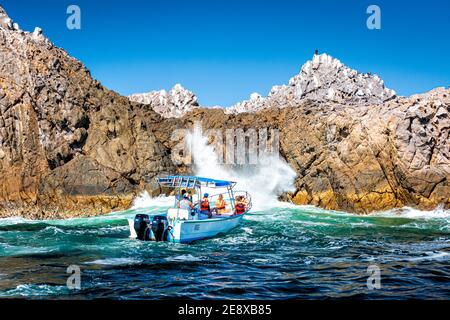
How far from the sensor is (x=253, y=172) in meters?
50.6

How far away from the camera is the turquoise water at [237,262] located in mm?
13953

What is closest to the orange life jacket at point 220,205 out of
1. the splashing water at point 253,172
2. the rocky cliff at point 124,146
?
the rocky cliff at point 124,146

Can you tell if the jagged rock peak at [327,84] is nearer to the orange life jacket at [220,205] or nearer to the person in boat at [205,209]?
the orange life jacket at [220,205]

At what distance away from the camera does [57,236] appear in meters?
25.8

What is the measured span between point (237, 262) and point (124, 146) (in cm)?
2868

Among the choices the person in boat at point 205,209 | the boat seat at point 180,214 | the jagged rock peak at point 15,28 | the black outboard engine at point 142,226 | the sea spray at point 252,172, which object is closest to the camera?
the black outboard engine at point 142,226

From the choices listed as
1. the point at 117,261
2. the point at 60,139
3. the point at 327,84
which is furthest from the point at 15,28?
the point at 327,84

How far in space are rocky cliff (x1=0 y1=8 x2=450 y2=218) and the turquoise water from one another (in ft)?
30.5

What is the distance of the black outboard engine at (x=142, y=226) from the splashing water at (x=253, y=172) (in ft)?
76.2

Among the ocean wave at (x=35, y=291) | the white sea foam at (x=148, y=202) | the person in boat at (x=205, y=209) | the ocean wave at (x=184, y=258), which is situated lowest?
the ocean wave at (x=184, y=258)

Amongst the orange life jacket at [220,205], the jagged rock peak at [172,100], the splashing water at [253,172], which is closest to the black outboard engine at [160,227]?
the orange life jacket at [220,205]

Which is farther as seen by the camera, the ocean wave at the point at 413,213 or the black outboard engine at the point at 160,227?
the ocean wave at the point at 413,213

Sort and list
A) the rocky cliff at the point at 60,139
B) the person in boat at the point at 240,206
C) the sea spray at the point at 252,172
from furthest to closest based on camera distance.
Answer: the sea spray at the point at 252,172 < the rocky cliff at the point at 60,139 < the person in boat at the point at 240,206

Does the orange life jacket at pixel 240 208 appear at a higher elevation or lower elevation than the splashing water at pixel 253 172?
lower
